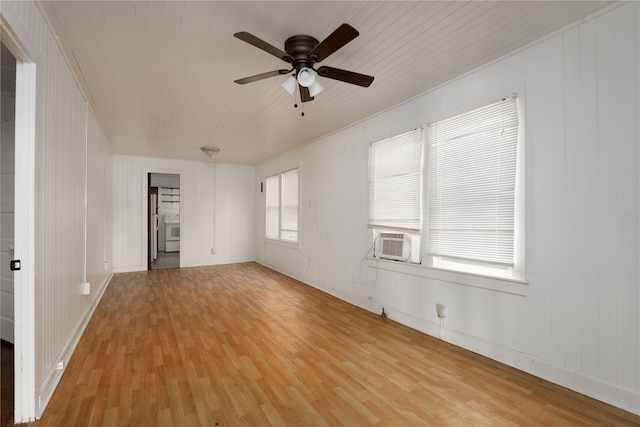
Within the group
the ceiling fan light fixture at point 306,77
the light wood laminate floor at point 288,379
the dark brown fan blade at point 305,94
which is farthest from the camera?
the dark brown fan blade at point 305,94

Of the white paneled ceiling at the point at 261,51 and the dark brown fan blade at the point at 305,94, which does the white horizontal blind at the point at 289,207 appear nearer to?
the white paneled ceiling at the point at 261,51

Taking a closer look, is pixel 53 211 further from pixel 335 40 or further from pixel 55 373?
pixel 335 40

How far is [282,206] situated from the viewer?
6.97 meters

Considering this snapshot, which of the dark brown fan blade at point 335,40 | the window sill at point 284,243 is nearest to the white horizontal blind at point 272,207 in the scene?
the window sill at point 284,243

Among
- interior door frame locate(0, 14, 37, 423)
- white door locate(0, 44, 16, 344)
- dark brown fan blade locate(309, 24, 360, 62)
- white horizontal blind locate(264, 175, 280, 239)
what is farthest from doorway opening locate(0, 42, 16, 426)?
white horizontal blind locate(264, 175, 280, 239)

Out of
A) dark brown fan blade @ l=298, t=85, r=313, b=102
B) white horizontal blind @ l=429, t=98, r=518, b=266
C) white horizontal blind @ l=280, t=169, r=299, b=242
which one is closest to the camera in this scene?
dark brown fan blade @ l=298, t=85, r=313, b=102

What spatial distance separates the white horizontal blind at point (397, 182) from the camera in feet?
11.8

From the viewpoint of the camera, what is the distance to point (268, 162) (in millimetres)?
7773

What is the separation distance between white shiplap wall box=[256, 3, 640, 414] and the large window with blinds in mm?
3546

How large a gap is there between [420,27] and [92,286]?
5.00 meters

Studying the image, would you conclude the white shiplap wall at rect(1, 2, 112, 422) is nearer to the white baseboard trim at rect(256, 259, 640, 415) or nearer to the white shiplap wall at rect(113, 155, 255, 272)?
the white baseboard trim at rect(256, 259, 640, 415)

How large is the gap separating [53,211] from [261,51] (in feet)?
6.97

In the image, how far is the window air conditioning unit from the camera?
12.1 feet

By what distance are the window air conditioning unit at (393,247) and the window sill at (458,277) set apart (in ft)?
0.32
